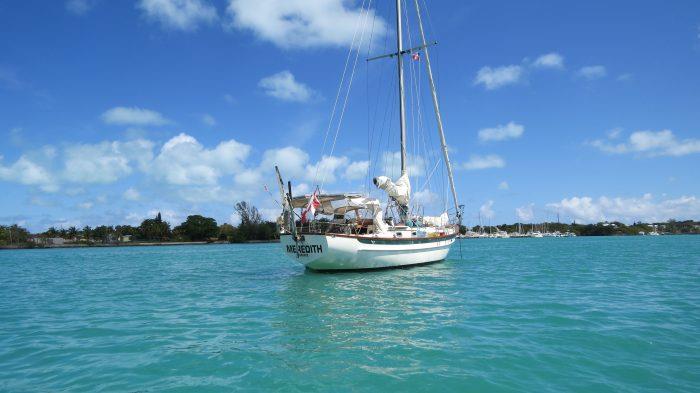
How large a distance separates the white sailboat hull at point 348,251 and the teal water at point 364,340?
4.96 metres

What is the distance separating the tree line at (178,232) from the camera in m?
170

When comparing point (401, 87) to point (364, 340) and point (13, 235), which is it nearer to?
point (364, 340)

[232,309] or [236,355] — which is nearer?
[236,355]

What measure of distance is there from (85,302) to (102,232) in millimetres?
199204

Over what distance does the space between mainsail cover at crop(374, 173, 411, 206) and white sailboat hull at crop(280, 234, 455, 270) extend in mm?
4232

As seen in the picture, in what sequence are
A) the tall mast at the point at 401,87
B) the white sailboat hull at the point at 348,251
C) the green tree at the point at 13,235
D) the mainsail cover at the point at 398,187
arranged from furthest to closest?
the green tree at the point at 13,235, the tall mast at the point at 401,87, the mainsail cover at the point at 398,187, the white sailboat hull at the point at 348,251

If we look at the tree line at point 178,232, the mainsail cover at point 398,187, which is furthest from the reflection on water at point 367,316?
the tree line at point 178,232

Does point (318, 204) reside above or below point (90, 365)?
above

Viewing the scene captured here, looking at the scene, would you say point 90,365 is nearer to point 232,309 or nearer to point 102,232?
point 232,309

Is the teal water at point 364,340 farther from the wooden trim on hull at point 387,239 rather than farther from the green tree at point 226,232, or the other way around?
the green tree at point 226,232

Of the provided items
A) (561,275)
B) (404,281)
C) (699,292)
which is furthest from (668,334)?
(561,275)

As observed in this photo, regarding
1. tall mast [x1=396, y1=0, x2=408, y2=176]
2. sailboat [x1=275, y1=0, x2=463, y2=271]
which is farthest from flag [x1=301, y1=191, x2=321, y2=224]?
tall mast [x1=396, y1=0, x2=408, y2=176]

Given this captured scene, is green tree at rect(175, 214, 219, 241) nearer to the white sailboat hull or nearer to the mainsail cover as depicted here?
the mainsail cover

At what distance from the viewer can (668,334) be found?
11297mm
